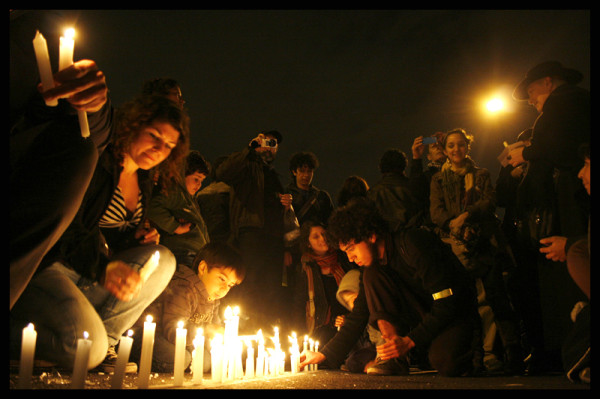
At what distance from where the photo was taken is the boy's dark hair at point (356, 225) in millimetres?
4059

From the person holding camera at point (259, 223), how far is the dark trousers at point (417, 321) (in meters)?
1.35

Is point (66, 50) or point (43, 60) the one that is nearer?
point (43, 60)

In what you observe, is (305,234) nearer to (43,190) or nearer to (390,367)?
(390,367)

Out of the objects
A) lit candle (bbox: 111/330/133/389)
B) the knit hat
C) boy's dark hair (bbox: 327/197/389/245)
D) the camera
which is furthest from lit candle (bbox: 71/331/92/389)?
the camera

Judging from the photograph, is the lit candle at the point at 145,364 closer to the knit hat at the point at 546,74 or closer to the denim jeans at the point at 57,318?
the denim jeans at the point at 57,318

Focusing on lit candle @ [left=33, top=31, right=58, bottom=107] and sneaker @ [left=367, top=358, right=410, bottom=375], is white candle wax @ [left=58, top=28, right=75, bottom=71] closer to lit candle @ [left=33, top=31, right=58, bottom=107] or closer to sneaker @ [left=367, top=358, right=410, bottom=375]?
lit candle @ [left=33, top=31, right=58, bottom=107]

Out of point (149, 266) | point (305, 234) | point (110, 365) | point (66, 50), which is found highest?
point (66, 50)

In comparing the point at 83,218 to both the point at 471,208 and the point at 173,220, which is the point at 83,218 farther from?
the point at 471,208

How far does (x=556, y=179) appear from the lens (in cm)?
346

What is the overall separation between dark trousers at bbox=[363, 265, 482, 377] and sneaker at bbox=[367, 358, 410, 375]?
23 centimetres

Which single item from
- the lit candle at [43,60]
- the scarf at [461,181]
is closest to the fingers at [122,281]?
the lit candle at [43,60]

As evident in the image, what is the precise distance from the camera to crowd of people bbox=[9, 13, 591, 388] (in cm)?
219

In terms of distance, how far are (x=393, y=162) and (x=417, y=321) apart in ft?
7.04

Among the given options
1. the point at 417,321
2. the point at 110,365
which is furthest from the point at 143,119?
the point at 417,321
